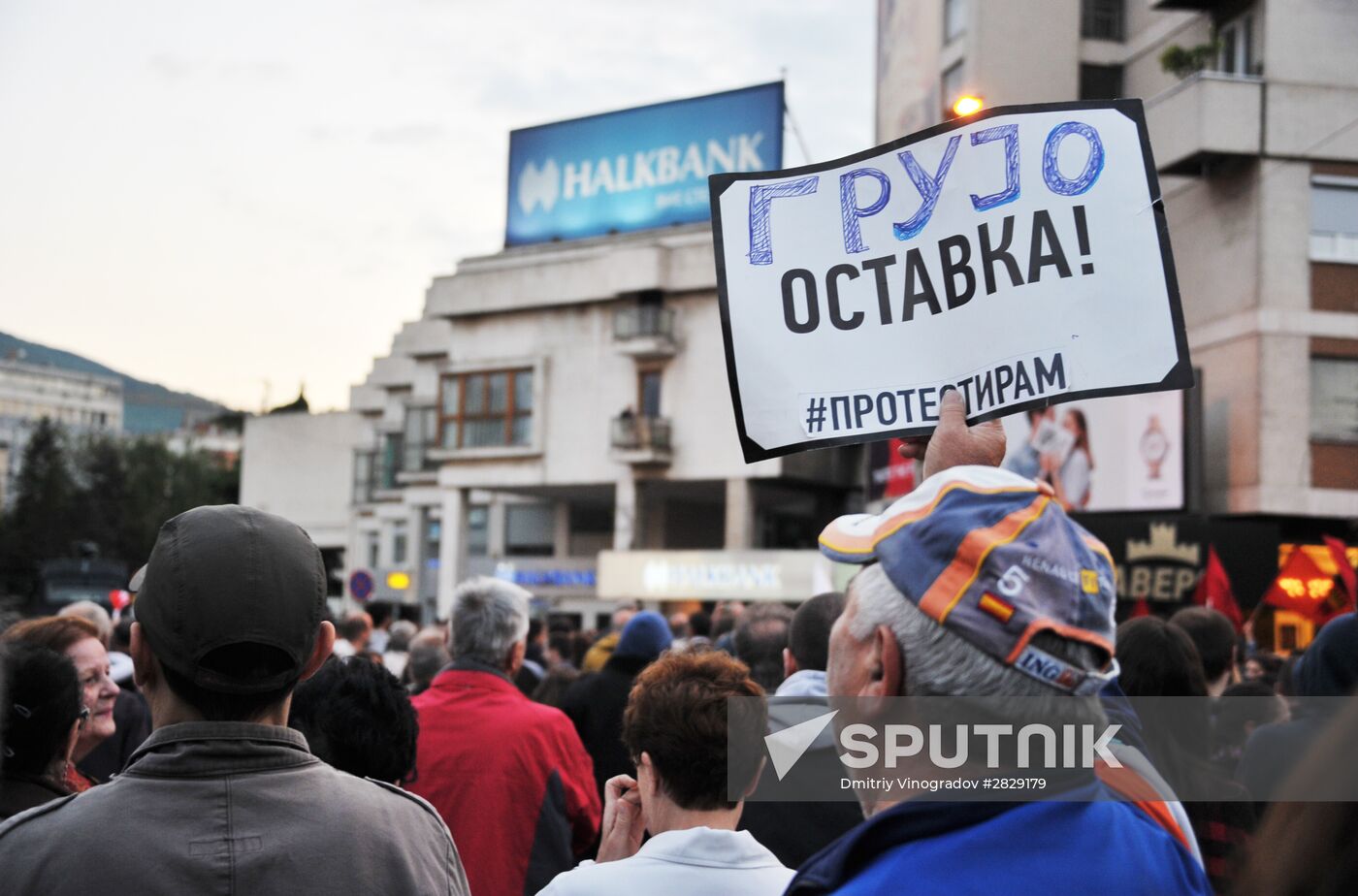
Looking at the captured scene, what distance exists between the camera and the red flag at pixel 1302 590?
14477 millimetres

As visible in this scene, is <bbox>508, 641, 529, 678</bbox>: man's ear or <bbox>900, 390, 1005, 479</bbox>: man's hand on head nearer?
<bbox>900, 390, 1005, 479</bbox>: man's hand on head

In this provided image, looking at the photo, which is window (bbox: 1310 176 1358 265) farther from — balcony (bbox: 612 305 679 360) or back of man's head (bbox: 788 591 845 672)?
back of man's head (bbox: 788 591 845 672)

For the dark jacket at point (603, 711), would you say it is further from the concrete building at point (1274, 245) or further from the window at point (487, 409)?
the window at point (487, 409)

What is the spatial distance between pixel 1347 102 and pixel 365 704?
25008mm

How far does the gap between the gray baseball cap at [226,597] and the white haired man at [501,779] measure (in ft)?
7.48

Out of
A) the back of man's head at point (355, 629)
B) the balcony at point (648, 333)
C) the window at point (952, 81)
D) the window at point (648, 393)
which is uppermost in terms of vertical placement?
the window at point (952, 81)

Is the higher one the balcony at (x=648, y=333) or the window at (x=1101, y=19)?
the window at (x=1101, y=19)

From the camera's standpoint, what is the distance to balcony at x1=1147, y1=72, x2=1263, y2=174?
24.2 metres

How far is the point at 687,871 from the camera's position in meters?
2.96

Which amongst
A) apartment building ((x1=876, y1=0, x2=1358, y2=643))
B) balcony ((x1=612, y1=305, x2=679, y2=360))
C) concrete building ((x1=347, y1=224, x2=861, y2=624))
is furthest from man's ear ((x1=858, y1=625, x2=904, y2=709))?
balcony ((x1=612, y1=305, x2=679, y2=360))

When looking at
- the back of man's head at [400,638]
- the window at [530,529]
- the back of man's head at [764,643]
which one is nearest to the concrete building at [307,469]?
the window at [530,529]

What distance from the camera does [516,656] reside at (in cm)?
529

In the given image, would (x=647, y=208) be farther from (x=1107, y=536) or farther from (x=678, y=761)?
(x=678, y=761)

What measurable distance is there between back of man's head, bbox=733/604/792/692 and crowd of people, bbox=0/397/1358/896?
985 millimetres
